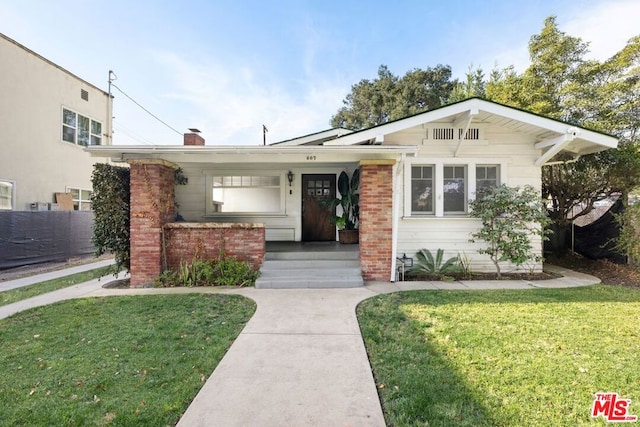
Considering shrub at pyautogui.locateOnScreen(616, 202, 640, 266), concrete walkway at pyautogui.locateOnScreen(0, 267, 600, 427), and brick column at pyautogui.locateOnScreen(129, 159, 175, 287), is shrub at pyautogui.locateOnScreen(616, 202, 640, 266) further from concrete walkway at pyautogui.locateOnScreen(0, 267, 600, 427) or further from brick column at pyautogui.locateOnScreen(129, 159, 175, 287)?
brick column at pyautogui.locateOnScreen(129, 159, 175, 287)

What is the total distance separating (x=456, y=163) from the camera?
7156 millimetres

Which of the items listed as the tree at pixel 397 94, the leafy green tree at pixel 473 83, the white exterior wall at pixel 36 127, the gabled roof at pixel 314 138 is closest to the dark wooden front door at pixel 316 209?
the gabled roof at pixel 314 138

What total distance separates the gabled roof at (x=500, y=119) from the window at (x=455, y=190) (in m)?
1.13

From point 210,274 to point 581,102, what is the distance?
11436 millimetres

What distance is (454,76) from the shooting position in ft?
82.9

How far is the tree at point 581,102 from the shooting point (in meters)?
7.96

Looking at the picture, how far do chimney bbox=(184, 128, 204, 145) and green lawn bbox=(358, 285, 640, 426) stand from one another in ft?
21.1

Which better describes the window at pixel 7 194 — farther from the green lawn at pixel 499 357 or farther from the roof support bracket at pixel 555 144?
the roof support bracket at pixel 555 144

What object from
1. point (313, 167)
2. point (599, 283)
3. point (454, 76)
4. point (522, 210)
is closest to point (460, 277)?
point (522, 210)

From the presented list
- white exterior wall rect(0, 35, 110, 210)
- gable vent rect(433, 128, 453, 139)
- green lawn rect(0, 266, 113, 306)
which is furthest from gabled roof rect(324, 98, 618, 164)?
white exterior wall rect(0, 35, 110, 210)

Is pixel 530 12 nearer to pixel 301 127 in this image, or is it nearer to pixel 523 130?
pixel 523 130

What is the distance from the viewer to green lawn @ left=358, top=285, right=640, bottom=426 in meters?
2.23

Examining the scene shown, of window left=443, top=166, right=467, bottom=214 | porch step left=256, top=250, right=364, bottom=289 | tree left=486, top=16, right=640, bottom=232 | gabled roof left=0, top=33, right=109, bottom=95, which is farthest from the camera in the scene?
gabled roof left=0, top=33, right=109, bottom=95

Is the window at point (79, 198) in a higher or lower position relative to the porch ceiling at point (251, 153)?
lower
